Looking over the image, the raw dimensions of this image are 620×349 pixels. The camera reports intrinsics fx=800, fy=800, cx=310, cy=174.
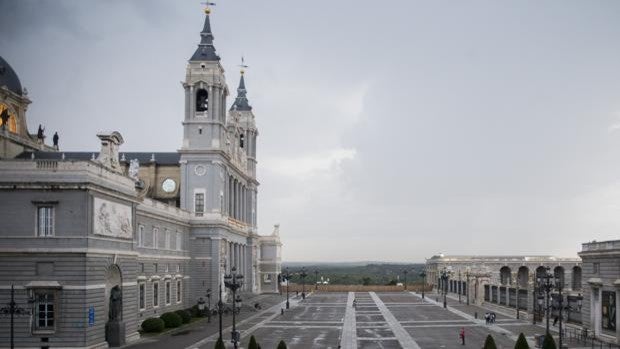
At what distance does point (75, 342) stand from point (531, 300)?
47272 mm

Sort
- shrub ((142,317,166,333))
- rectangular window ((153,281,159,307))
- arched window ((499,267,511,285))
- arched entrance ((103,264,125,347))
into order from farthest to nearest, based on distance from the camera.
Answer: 1. arched window ((499,267,511,285))
2. rectangular window ((153,281,159,307))
3. shrub ((142,317,166,333))
4. arched entrance ((103,264,125,347))

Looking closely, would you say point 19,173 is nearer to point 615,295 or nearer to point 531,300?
point 615,295

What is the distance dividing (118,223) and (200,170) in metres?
37.6

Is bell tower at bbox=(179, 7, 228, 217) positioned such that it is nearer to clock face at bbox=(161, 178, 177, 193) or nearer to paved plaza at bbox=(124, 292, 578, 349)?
clock face at bbox=(161, 178, 177, 193)

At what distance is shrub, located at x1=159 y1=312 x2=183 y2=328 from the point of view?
67.4 meters

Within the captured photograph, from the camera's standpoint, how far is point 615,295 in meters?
55.4

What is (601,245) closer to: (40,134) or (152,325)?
(152,325)

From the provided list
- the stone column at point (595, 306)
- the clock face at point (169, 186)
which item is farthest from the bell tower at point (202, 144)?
the stone column at point (595, 306)

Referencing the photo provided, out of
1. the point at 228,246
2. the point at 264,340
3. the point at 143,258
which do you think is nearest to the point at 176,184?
the point at 228,246

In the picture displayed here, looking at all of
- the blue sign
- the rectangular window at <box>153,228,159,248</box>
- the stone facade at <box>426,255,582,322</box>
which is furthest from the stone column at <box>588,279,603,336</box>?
the stone facade at <box>426,255,582,322</box>

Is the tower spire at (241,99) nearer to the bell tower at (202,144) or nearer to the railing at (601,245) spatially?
the bell tower at (202,144)

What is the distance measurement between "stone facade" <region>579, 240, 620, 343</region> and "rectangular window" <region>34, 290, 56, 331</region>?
3669 cm

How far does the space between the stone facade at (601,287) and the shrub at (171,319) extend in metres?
33.4

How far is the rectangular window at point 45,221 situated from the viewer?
4744cm
